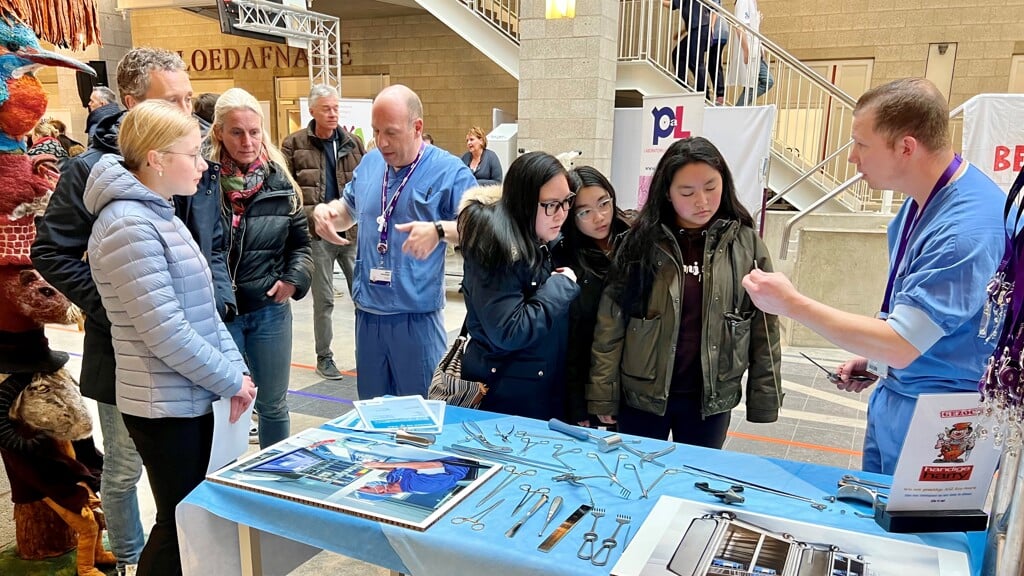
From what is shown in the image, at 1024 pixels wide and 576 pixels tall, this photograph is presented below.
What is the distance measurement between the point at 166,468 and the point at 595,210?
4.88ft

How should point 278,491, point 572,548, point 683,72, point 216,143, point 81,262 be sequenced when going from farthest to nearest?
point 683,72
point 216,143
point 81,262
point 278,491
point 572,548

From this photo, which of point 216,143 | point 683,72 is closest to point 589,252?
point 216,143

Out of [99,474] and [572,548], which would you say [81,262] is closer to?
[99,474]

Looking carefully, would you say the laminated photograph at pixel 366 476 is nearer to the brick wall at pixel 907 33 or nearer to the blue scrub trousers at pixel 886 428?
the blue scrub trousers at pixel 886 428

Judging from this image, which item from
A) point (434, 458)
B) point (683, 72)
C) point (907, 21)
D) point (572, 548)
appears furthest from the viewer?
point (907, 21)

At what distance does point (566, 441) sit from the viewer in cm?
171

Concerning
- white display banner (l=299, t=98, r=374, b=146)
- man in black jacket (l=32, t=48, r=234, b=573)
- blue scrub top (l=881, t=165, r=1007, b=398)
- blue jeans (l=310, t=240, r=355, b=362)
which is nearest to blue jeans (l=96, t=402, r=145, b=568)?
man in black jacket (l=32, t=48, r=234, b=573)

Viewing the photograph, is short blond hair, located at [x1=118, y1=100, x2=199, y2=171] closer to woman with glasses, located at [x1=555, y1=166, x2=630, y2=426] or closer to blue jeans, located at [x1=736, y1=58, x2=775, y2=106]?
woman with glasses, located at [x1=555, y1=166, x2=630, y2=426]

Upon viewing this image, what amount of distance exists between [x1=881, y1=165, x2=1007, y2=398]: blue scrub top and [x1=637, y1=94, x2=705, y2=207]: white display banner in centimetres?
412

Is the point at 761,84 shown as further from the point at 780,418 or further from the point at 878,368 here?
the point at 878,368

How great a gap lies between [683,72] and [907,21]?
4.01 m

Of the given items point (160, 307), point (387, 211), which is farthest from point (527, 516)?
point (387, 211)

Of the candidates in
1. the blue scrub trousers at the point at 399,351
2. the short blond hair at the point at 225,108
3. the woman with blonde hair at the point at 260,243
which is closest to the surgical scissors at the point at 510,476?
the blue scrub trousers at the point at 399,351

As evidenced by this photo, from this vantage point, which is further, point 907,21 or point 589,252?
point 907,21
